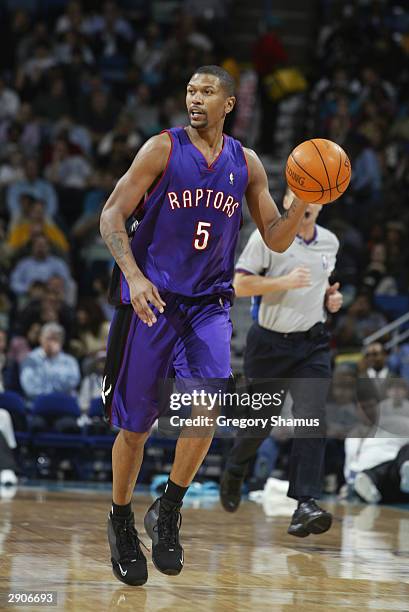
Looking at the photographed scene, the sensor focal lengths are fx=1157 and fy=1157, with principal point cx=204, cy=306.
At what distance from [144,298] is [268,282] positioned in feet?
7.28

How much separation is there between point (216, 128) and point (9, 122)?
10784 millimetres

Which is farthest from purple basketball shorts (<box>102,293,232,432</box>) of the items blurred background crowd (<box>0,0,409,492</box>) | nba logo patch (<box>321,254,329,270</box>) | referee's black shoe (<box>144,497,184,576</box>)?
blurred background crowd (<box>0,0,409,492</box>)

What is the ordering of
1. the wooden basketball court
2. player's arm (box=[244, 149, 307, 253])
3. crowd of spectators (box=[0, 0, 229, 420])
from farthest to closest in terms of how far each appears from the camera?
crowd of spectators (box=[0, 0, 229, 420]) → player's arm (box=[244, 149, 307, 253]) → the wooden basketball court

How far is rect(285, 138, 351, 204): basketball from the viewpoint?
4969mm

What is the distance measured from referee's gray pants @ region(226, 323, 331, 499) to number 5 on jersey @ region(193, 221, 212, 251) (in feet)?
6.48

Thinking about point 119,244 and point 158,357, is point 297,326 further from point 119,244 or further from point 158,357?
point 119,244

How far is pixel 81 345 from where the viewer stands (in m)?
12.1

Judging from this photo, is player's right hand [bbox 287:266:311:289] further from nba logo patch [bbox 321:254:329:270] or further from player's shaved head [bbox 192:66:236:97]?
player's shaved head [bbox 192:66:236:97]

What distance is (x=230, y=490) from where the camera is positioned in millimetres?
7418

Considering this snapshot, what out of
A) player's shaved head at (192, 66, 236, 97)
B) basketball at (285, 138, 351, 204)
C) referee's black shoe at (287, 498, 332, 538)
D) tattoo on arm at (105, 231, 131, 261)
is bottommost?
referee's black shoe at (287, 498, 332, 538)

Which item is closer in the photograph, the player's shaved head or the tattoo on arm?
the tattoo on arm

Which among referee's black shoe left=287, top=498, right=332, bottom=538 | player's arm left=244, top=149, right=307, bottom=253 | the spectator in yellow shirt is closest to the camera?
player's arm left=244, top=149, right=307, bottom=253

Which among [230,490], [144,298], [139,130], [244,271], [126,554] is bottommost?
[230,490]

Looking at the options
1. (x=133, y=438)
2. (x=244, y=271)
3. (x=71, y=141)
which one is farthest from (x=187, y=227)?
(x=71, y=141)
